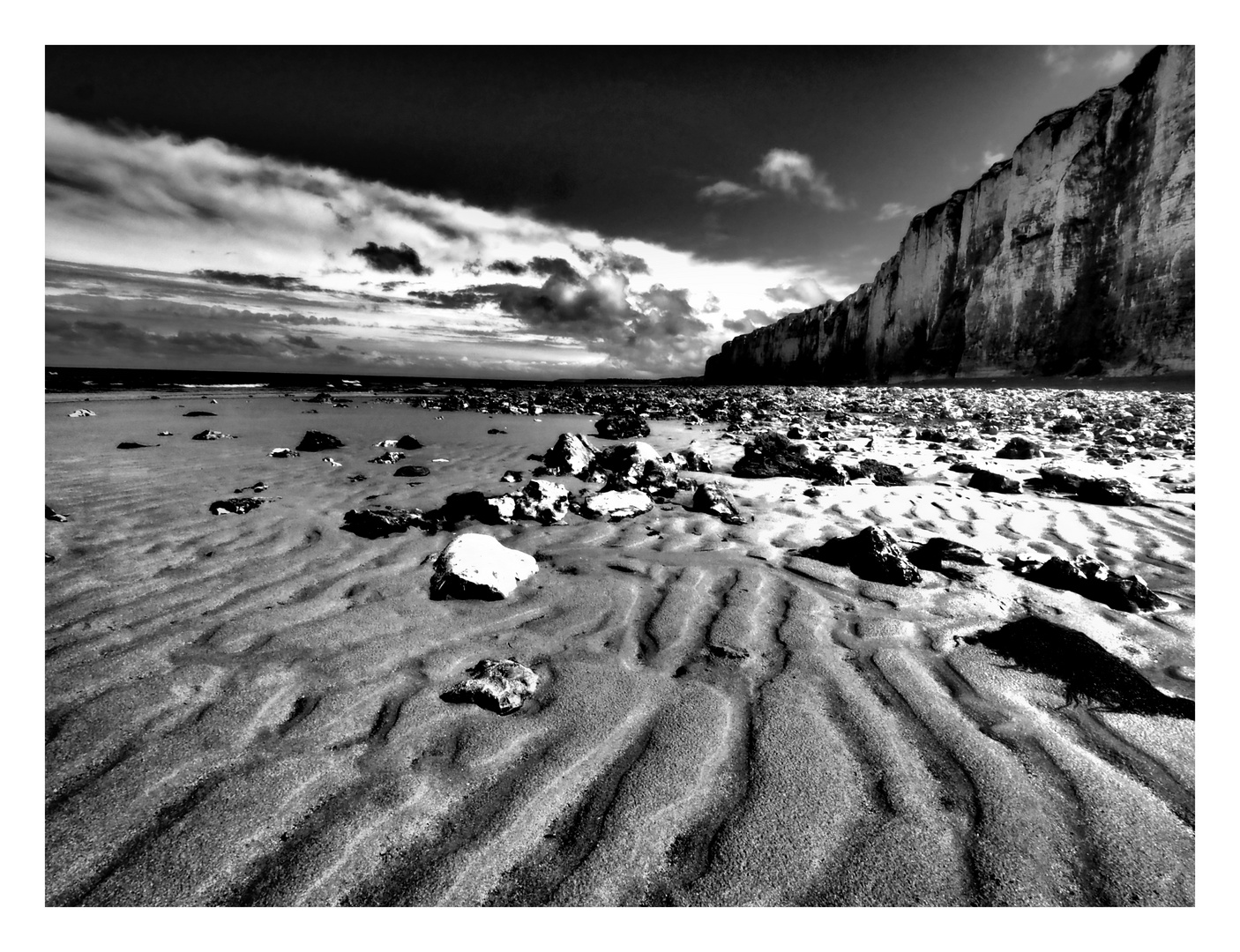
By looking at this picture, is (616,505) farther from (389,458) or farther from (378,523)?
(389,458)

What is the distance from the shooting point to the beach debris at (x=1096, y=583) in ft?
8.97

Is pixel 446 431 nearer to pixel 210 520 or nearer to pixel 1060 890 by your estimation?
pixel 210 520

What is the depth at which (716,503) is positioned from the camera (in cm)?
450

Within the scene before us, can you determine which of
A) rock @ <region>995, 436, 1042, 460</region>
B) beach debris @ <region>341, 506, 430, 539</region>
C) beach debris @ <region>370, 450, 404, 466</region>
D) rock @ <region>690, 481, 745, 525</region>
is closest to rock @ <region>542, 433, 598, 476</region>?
rock @ <region>690, 481, 745, 525</region>

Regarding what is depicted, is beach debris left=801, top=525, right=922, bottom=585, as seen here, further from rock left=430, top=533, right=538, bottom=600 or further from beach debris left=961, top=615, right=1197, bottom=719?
rock left=430, top=533, right=538, bottom=600

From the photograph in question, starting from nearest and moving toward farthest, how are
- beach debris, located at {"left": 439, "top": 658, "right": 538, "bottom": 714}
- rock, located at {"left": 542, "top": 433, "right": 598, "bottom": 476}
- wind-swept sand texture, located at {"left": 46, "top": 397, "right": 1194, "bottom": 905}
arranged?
wind-swept sand texture, located at {"left": 46, "top": 397, "right": 1194, "bottom": 905}, beach debris, located at {"left": 439, "top": 658, "right": 538, "bottom": 714}, rock, located at {"left": 542, "top": 433, "right": 598, "bottom": 476}

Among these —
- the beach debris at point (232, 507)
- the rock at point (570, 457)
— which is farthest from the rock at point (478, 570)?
the rock at point (570, 457)

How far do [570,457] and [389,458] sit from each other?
8.49ft

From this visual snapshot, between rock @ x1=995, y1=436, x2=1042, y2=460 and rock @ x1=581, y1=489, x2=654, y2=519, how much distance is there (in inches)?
210

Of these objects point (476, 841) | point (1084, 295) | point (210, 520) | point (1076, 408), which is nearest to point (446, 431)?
point (210, 520)

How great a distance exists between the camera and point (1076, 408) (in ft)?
43.8

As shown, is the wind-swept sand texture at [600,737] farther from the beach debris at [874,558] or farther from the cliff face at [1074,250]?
the cliff face at [1074,250]

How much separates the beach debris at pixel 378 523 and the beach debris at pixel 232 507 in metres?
1.05

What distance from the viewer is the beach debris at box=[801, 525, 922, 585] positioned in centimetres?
308
